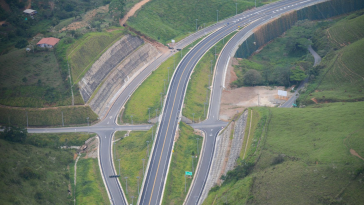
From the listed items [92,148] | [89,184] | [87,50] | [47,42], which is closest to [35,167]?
[89,184]

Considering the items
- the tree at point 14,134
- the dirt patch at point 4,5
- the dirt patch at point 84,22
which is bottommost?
the tree at point 14,134

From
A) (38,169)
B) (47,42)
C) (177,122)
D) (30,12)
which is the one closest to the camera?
(38,169)

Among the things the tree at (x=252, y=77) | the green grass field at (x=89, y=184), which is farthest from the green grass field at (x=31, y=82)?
the tree at (x=252, y=77)

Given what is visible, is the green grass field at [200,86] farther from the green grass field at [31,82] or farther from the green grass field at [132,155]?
the green grass field at [31,82]

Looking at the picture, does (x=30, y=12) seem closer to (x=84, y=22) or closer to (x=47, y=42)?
(x=84, y=22)

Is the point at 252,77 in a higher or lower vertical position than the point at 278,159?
higher

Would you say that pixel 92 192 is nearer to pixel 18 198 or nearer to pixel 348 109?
pixel 18 198
